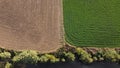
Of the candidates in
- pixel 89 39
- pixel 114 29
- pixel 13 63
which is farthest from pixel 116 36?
pixel 13 63

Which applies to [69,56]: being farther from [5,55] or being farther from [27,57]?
[5,55]

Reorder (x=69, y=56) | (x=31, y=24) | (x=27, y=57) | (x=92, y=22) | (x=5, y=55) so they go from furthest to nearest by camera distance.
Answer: (x=92, y=22), (x=31, y=24), (x=69, y=56), (x=5, y=55), (x=27, y=57)

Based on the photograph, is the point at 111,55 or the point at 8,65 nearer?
the point at 8,65

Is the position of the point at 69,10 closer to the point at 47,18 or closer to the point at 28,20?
the point at 47,18

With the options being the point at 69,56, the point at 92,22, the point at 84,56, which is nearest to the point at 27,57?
the point at 69,56

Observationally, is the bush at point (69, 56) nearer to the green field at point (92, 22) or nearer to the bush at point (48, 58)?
the bush at point (48, 58)

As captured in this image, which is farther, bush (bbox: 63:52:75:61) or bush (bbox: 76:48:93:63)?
bush (bbox: 76:48:93:63)

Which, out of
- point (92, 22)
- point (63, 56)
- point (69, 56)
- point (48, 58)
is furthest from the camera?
point (92, 22)

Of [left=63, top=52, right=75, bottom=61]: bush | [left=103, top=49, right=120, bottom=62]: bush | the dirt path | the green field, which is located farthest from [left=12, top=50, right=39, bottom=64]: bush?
[left=103, top=49, right=120, bottom=62]: bush

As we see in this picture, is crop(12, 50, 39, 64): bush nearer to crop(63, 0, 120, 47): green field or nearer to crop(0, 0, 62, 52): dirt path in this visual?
crop(0, 0, 62, 52): dirt path
